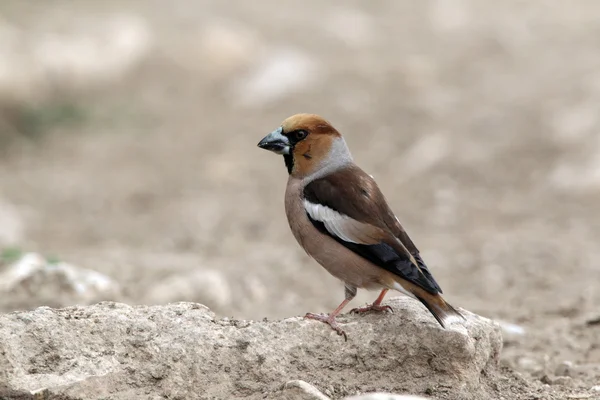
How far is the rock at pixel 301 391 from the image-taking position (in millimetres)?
4250

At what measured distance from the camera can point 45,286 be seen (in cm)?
735

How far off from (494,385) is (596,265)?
4.30 meters

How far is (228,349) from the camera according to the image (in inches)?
184

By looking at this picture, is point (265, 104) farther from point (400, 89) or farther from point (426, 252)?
point (426, 252)

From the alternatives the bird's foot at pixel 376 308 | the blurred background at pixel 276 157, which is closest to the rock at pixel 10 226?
the blurred background at pixel 276 157

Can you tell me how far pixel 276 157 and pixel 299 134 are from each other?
7095 mm

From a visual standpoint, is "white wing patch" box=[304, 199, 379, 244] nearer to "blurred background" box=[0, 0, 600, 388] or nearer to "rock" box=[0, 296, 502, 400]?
"rock" box=[0, 296, 502, 400]

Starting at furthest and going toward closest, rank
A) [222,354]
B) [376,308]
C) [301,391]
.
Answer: [376,308] < [222,354] < [301,391]

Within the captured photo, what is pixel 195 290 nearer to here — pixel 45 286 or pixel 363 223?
pixel 45 286

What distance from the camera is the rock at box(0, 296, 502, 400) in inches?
175

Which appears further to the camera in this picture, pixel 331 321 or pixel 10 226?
pixel 10 226

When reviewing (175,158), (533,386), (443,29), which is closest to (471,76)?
(443,29)

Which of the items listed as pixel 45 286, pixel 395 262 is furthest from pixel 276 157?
pixel 395 262

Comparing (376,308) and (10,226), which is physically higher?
(10,226)
